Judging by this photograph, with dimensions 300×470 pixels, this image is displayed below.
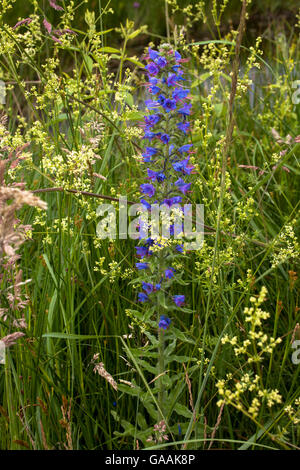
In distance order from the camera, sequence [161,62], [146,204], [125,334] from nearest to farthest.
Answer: [161,62] < [146,204] < [125,334]

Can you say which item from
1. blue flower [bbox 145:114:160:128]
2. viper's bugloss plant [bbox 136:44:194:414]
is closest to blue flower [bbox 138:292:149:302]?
viper's bugloss plant [bbox 136:44:194:414]

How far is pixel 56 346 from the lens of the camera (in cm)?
191

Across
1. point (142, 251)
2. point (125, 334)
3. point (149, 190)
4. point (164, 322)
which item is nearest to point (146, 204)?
point (149, 190)

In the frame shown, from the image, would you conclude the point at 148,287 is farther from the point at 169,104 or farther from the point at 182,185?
the point at 169,104

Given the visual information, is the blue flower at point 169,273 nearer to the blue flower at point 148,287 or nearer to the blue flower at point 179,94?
the blue flower at point 148,287

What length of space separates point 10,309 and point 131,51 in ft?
20.8

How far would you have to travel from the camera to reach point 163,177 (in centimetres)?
165

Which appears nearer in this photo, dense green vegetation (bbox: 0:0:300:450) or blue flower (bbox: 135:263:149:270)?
dense green vegetation (bbox: 0:0:300:450)

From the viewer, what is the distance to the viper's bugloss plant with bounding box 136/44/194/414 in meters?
1.61

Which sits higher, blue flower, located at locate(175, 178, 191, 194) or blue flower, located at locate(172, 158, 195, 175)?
blue flower, located at locate(172, 158, 195, 175)

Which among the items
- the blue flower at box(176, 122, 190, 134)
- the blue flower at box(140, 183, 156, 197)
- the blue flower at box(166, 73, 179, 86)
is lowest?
the blue flower at box(140, 183, 156, 197)

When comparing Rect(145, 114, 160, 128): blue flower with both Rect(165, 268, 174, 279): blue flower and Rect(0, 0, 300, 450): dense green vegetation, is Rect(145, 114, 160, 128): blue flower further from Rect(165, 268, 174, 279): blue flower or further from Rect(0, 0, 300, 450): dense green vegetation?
Rect(165, 268, 174, 279): blue flower
